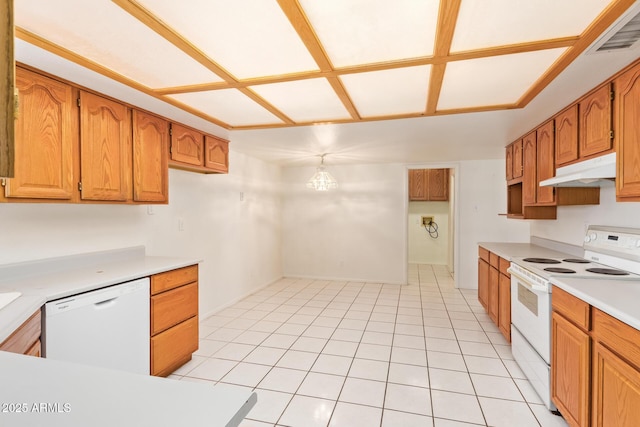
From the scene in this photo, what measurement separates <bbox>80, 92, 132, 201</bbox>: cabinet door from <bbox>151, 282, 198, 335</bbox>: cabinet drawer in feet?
2.75

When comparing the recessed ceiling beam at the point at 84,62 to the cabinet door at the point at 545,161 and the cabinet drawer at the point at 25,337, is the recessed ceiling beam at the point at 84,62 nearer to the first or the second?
the cabinet drawer at the point at 25,337

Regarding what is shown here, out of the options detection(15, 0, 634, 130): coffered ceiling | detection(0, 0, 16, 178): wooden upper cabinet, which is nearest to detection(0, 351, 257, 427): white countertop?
detection(0, 0, 16, 178): wooden upper cabinet

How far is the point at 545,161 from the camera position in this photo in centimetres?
284

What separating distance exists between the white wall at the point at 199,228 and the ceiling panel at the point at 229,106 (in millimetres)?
1014

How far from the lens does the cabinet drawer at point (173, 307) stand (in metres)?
2.25

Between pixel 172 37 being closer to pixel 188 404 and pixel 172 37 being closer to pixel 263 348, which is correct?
pixel 188 404

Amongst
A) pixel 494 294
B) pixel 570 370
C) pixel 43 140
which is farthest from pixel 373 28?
pixel 494 294

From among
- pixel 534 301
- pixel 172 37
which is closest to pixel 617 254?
pixel 534 301

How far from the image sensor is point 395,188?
5.40 meters

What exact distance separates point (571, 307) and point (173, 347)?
2784mm

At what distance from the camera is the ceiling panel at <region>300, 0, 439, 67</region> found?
125 cm

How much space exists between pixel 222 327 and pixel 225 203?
162 cm

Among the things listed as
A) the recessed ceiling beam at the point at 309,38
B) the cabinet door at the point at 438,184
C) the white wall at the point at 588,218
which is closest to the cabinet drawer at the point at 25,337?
the recessed ceiling beam at the point at 309,38

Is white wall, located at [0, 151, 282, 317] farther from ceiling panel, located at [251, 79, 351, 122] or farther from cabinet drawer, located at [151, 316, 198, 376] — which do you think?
ceiling panel, located at [251, 79, 351, 122]
